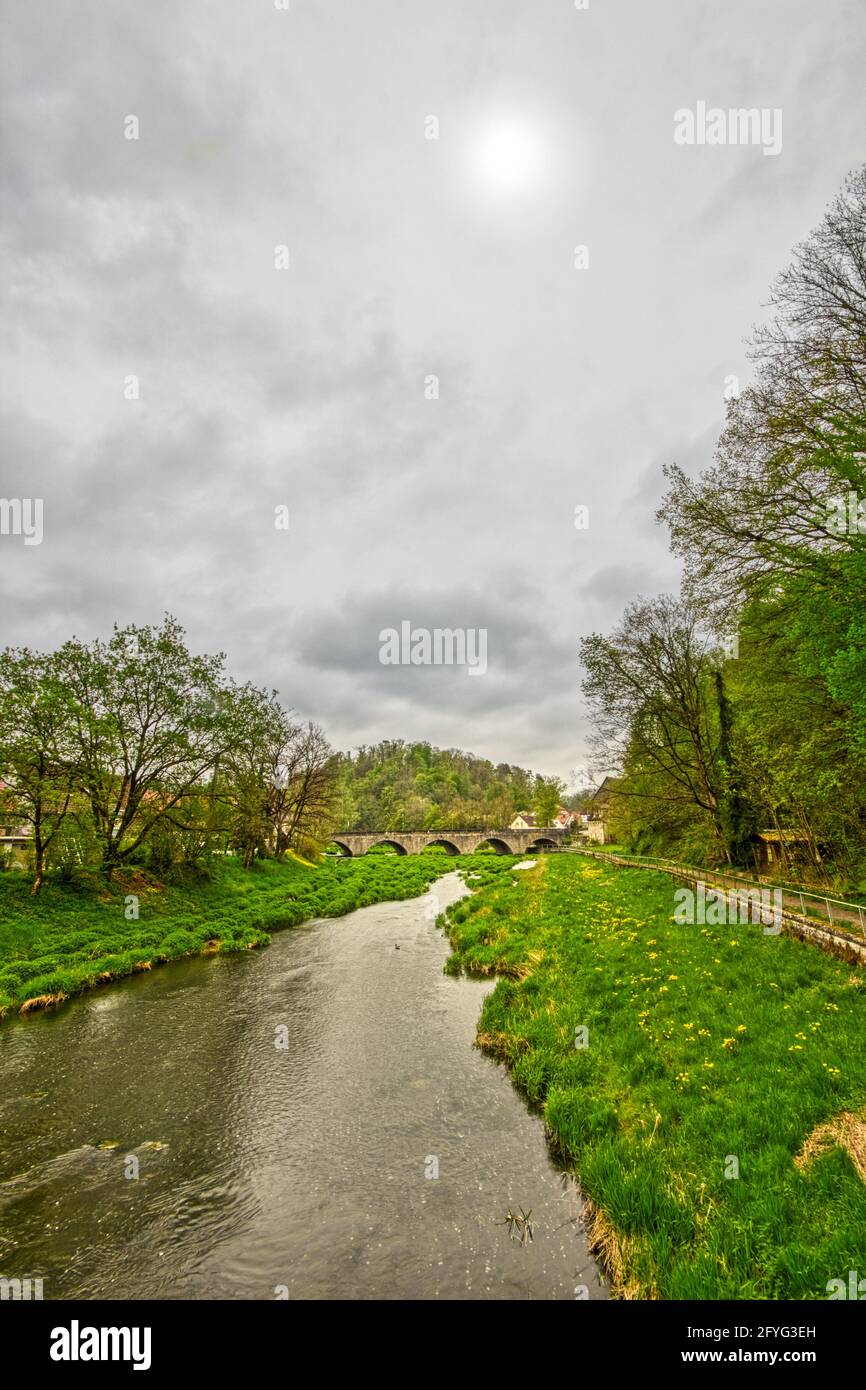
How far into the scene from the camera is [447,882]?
4859cm

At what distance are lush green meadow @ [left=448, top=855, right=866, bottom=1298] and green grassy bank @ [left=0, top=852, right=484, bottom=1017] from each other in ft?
42.7

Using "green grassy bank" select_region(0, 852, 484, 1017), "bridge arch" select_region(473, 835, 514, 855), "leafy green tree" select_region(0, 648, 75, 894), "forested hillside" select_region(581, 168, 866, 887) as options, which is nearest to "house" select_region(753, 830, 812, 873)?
"forested hillside" select_region(581, 168, 866, 887)

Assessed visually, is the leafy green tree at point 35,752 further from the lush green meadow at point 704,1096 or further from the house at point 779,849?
the house at point 779,849

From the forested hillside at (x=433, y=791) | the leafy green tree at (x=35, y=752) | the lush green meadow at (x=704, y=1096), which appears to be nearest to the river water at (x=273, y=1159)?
the lush green meadow at (x=704, y=1096)

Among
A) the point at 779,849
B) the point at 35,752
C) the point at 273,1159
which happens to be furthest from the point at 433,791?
the point at 273,1159

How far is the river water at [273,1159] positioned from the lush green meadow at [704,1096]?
80 cm

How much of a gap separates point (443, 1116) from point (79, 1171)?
18.9ft

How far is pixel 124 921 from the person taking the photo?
72.5 ft

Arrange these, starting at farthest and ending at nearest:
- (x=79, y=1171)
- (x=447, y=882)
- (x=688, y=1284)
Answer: (x=447, y=882) → (x=79, y=1171) → (x=688, y=1284)

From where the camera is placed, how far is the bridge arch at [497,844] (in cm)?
9016

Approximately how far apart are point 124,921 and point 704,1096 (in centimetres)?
2283

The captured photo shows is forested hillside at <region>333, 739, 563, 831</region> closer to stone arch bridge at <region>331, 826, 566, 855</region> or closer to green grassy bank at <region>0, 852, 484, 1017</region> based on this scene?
stone arch bridge at <region>331, 826, 566, 855</region>
